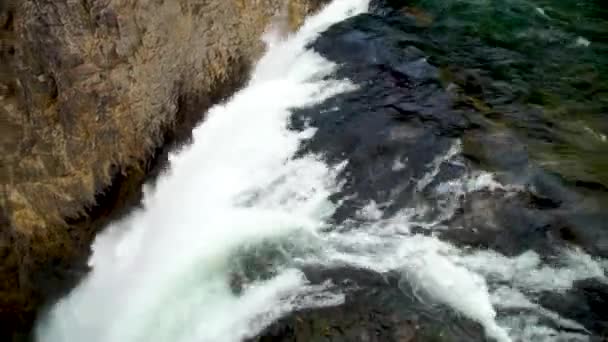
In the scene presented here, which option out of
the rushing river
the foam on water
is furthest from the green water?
the foam on water

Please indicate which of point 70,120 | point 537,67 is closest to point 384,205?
point 70,120

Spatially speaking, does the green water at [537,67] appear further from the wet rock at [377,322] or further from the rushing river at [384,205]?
the wet rock at [377,322]

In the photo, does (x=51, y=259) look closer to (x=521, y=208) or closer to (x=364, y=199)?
(x=364, y=199)

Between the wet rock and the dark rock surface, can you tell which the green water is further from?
the wet rock

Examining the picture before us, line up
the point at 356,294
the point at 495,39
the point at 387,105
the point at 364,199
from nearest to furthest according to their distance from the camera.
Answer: the point at 356,294
the point at 364,199
the point at 387,105
the point at 495,39

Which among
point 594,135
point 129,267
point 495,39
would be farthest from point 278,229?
point 495,39
